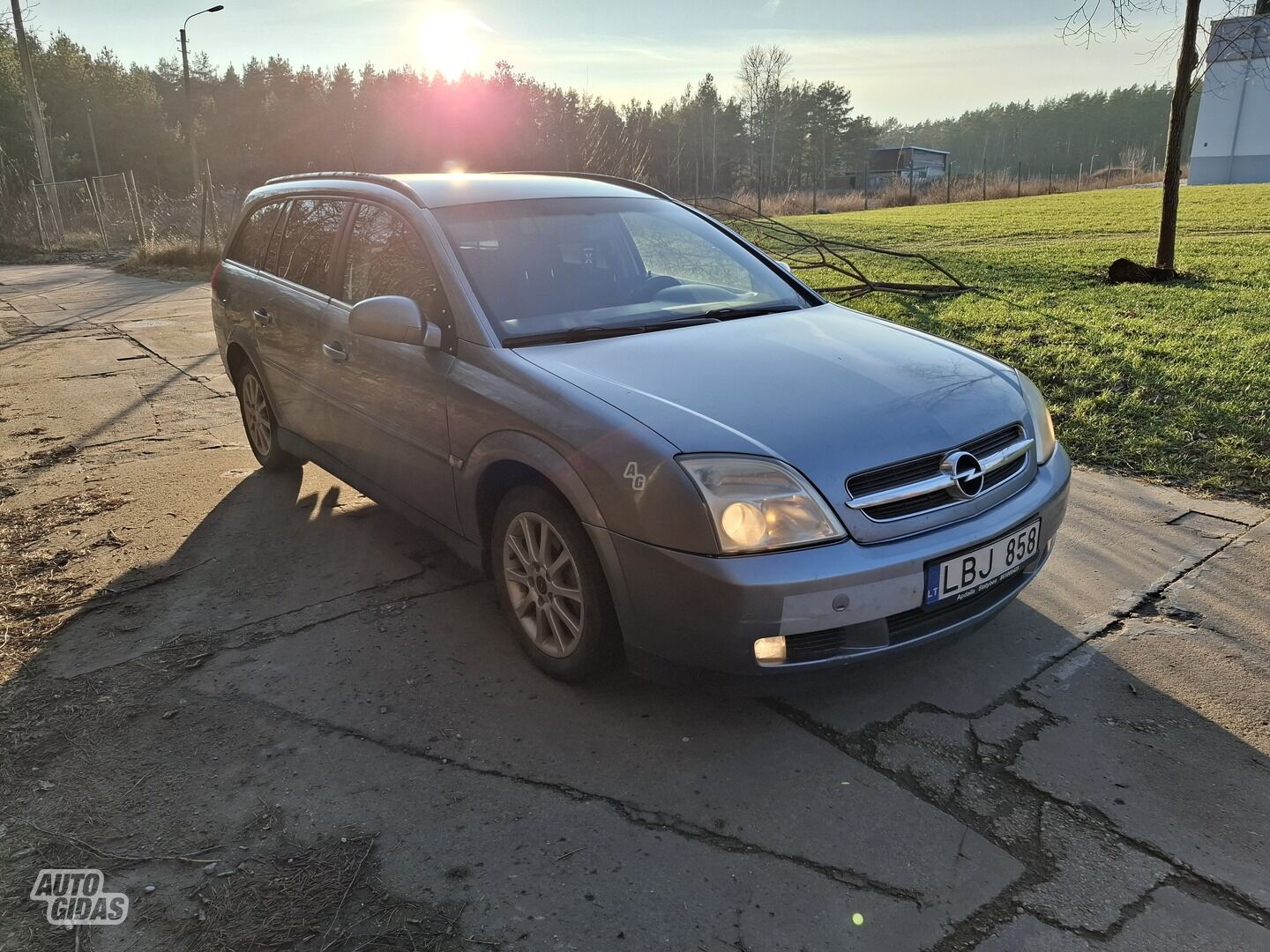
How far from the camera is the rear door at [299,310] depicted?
416 centimetres

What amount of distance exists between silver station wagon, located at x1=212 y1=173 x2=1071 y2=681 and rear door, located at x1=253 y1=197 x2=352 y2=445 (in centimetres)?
3

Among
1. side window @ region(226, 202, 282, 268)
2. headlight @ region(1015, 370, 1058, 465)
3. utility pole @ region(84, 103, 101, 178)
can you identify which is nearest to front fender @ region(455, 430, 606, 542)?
headlight @ region(1015, 370, 1058, 465)

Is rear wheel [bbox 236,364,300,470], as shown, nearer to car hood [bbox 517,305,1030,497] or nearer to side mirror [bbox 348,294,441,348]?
side mirror [bbox 348,294,441,348]

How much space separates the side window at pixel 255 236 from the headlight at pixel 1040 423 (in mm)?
3998

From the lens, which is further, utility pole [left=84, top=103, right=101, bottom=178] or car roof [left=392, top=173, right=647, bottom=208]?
utility pole [left=84, top=103, right=101, bottom=178]

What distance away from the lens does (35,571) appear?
13.3 ft

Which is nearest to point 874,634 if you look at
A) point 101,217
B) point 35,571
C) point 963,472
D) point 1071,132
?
point 963,472

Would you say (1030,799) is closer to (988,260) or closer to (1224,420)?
(1224,420)

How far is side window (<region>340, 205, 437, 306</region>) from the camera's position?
3.45 meters

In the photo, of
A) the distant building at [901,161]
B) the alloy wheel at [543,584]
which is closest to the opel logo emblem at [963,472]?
the alloy wheel at [543,584]

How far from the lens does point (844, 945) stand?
1919mm

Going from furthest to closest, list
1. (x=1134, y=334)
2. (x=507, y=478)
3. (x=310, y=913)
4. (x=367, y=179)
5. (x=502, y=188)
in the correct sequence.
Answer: (x=1134, y=334)
(x=367, y=179)
(x=502, y=188)
(x=507, y=478)
(x=310, y=913)

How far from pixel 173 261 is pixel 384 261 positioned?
18.0 meters

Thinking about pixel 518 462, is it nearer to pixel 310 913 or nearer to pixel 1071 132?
pixel 310 913
